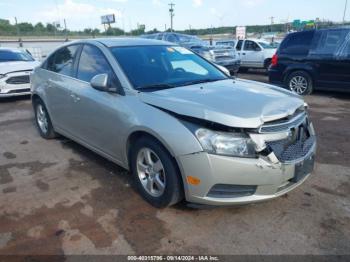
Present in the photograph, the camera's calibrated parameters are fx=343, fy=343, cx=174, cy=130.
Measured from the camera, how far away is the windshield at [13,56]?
34.4 feet

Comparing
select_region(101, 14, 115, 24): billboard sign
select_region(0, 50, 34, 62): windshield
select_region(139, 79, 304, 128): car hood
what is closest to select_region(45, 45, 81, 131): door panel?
select_region(139, 79, 304, 128): car hood

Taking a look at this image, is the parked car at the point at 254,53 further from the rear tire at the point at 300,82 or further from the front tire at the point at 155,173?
the front tire at the point at 155,173

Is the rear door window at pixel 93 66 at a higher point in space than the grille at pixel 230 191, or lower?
higher

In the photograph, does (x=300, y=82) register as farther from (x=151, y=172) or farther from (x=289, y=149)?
(x=151, y=172)

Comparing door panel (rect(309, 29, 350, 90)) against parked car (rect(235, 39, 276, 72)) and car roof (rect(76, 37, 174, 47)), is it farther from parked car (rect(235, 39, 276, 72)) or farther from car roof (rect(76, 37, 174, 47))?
parked car (rect(235, 39, 276, 72))

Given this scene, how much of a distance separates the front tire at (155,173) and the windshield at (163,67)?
0.70 m

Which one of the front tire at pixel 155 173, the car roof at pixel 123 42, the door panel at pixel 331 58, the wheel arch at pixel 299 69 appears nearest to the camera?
the front tire at pixel 155 173

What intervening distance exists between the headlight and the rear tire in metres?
7.55

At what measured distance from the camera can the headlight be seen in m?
2.93

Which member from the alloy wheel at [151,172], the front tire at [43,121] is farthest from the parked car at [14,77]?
the alloy wheel at [151,172]

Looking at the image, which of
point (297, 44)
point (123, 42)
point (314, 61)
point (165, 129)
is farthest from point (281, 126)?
point (297, 44)

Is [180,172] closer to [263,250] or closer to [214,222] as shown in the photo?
[214,222]

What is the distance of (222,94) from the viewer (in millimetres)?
3482

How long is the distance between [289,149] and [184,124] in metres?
1.00
